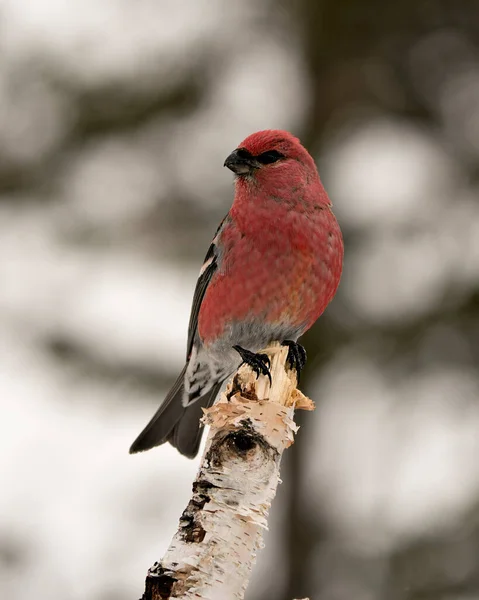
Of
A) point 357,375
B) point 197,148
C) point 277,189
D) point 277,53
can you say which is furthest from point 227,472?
point 277,53

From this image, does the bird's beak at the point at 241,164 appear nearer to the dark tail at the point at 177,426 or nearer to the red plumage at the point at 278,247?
the red plumage at the point at 278,247

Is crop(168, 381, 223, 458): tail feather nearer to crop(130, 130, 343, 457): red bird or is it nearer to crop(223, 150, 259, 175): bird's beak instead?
crop(130, 130, 343, 457): red bird

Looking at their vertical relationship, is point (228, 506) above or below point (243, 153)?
below

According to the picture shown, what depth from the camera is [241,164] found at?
4.04 meters

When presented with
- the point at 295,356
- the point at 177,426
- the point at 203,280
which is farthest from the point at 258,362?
the point at 177,426

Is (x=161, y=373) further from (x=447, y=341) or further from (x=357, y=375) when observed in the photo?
(x=447, y=341)

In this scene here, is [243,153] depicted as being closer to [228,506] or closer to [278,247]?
[278,247]

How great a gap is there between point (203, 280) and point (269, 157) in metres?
0.65

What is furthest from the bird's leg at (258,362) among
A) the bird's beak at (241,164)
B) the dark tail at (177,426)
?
the dark tail at (177,426)

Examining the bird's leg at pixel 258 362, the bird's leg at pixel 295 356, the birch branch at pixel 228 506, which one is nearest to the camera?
the birch branch at pixel 228 506

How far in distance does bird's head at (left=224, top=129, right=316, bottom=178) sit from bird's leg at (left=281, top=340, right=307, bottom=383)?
2.49 ft

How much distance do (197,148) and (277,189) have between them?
4106 mm

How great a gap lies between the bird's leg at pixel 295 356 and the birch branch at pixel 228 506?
28.5 inches

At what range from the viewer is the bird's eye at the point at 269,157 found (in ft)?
13.3
